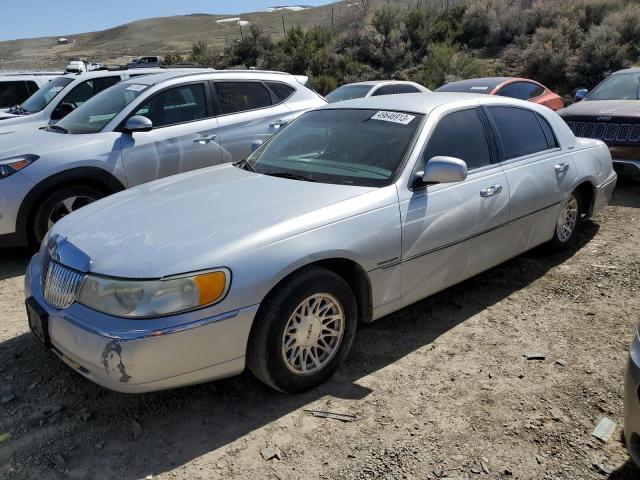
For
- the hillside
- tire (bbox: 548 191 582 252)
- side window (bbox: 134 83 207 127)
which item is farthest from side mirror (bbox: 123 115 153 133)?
the hillside

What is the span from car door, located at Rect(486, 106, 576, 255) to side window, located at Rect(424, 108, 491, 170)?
19 cm

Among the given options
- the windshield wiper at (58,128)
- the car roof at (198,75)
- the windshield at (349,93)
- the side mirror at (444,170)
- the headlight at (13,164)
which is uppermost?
the car roof at (198,75)

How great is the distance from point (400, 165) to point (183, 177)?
5.37 ft

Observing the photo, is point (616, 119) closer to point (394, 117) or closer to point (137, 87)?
point (394, 117)

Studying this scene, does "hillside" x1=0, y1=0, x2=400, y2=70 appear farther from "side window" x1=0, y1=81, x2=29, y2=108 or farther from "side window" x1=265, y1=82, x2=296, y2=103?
"side window" x1=265, y1=82, x2=296, y2=103

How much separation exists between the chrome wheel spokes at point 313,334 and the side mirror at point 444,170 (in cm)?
100

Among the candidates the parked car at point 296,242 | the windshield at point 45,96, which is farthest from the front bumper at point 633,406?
the windshield at point 45,96

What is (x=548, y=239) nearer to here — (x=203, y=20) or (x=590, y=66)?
(x=590, y=66)

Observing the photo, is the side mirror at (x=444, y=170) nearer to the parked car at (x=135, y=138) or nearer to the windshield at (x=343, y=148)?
the windshield at (x=343, y=148)

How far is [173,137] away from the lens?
6.20 meters

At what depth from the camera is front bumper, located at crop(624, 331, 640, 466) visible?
2328 mm

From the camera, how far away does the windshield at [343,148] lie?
377 cm

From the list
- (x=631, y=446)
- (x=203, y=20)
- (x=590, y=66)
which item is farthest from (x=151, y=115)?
(x=203, y=20)

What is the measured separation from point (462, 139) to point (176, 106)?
138 inches
